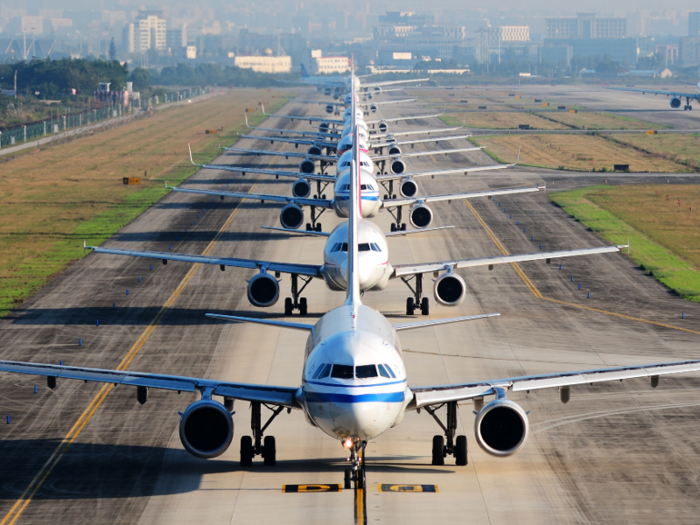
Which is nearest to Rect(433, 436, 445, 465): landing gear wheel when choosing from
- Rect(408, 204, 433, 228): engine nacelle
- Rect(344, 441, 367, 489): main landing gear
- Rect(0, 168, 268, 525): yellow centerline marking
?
Rect(344, 441, 367, 489): main landing gear

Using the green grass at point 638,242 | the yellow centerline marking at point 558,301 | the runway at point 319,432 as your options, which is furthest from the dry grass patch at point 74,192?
the green grass at point 638,242

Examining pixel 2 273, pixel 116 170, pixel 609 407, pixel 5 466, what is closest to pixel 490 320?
pixel 609 407

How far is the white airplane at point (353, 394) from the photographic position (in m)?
27.8

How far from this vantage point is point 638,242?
251 feet

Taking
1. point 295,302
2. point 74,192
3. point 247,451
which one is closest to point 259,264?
point 295,302

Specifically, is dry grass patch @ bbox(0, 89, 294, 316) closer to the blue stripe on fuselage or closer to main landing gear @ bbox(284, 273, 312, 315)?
main landing gear @ bbox(284, 273, 312, 315)

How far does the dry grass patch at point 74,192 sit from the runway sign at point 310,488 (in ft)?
100

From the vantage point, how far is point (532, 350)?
47.2m

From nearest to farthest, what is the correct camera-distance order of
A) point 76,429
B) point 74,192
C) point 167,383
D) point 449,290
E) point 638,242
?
point 167,383 < point 76,429 < point 449,290 < point 638,242 < point 74,192

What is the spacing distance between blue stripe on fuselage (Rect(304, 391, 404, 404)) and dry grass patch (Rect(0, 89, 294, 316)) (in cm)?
3319

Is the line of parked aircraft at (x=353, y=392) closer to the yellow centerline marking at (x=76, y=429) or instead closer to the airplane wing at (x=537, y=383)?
the airplane wing at (x=537, y=383)

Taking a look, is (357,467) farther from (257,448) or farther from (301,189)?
(301,189)

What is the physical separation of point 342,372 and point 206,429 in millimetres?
4781

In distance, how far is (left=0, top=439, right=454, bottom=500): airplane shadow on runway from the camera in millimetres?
31359
